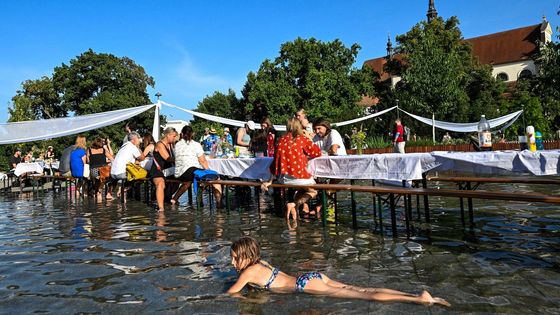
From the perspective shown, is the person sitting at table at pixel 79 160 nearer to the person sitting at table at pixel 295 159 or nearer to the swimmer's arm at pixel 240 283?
the person sitting at table at pixel 295 159

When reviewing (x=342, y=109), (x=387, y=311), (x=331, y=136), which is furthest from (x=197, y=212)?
(x=342, y=109)

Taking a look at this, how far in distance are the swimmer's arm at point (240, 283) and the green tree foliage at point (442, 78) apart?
30732 millimetres

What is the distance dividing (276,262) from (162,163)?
5.62 m

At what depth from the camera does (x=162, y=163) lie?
9.63 m

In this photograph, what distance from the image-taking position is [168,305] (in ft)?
11.4

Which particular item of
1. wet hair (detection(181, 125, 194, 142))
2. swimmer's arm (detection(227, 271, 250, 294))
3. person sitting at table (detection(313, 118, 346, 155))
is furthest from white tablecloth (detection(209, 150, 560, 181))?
swimmer's arm (detection(227, 271, 250, 294))

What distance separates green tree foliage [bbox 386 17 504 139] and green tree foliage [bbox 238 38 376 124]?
5.08 meters

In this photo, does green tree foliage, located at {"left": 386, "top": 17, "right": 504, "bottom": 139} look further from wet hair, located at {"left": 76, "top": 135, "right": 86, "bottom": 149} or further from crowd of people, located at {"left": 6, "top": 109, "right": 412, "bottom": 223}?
wet hair, located at {"left": 76, "top": 135, "right": 86, "bottom": 149}

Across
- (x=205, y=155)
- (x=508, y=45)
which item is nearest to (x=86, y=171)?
(x=205, y=155)

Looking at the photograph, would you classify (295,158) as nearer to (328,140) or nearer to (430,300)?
(328,140)

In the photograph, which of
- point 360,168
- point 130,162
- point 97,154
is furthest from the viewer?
point 97,154

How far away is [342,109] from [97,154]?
1443 inches

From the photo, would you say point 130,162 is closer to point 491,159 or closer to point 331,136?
point 331,136

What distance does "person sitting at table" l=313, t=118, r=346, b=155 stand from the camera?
7.39 m
